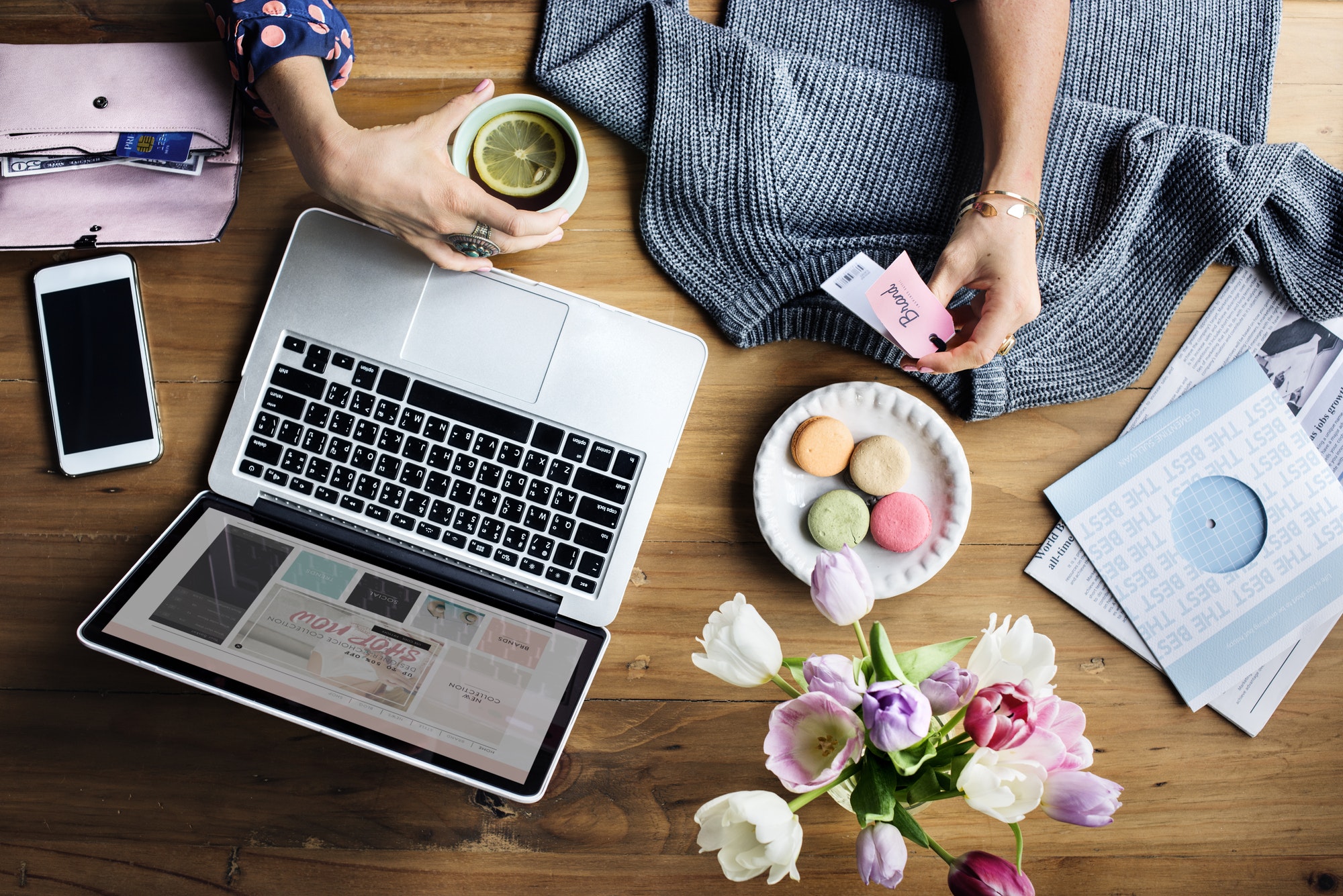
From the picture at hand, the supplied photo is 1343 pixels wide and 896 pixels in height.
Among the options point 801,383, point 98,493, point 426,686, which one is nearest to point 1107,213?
point 801,383

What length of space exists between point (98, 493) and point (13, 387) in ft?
0.51

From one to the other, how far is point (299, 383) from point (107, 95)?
0.37m

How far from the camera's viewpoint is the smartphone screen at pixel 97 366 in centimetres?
84

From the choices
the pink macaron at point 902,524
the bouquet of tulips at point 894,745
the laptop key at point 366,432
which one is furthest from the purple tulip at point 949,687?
the laptop key at point 366,432

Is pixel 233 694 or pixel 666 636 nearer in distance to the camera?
pixel 233 694

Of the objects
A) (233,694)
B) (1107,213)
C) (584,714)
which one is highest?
(1107,213)

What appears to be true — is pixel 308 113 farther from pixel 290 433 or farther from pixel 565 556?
pixel 565 556

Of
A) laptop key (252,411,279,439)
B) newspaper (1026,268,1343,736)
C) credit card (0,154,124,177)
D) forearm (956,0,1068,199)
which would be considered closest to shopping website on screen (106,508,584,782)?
laptop key (252,411,279,439)

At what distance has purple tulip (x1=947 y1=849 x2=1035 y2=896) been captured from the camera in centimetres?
50

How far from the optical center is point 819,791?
53cm

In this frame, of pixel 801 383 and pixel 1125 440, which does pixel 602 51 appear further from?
pixel 1125 440

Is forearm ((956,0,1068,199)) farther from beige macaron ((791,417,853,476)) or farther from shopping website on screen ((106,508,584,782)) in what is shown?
shopping website on screen ((106,508,584,782))

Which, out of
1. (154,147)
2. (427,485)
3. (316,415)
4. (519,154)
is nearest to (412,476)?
(427,485)

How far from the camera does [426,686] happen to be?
704mm
